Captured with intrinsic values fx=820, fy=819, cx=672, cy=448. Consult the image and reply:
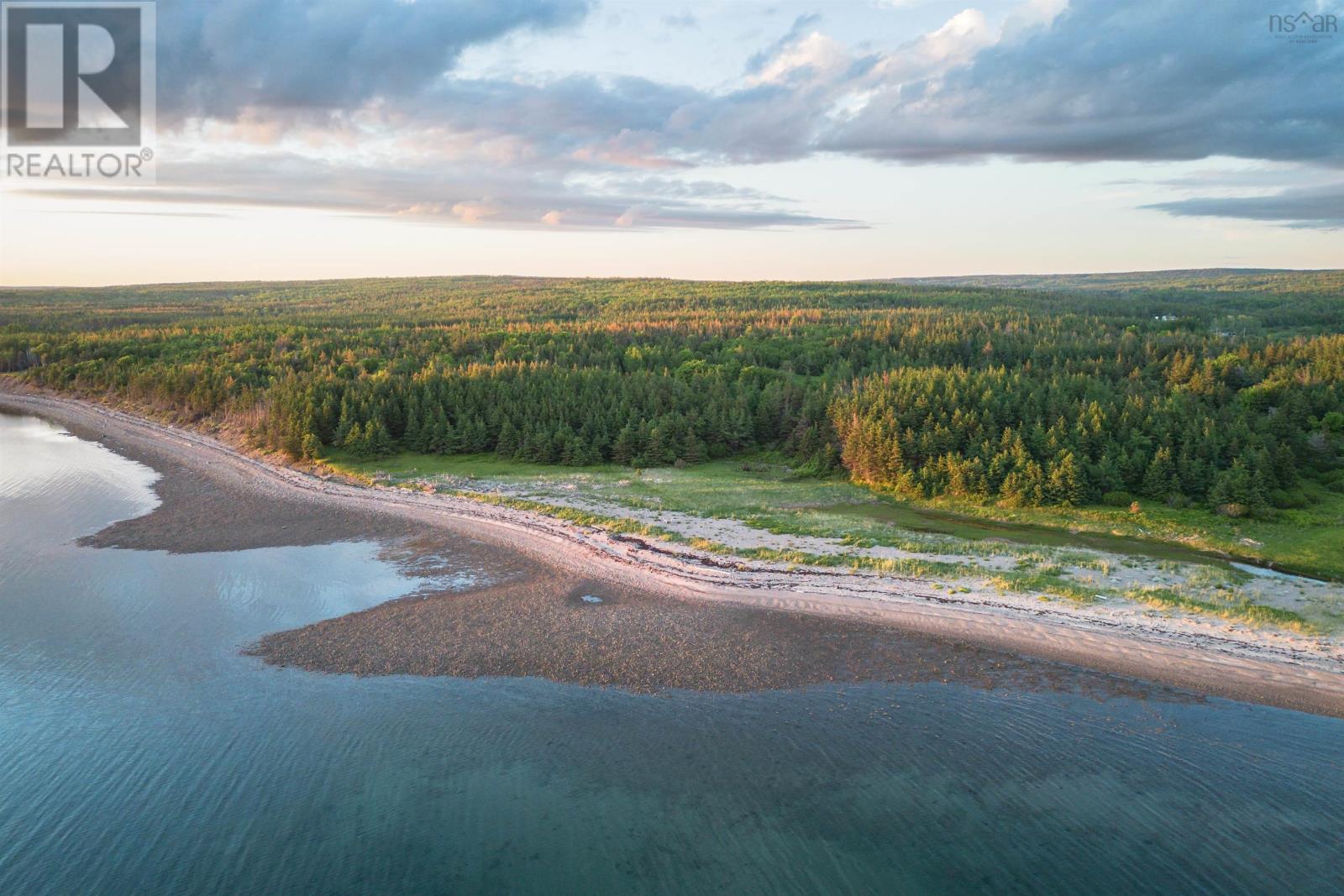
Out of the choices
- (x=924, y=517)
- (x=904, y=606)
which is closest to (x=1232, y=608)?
(x=904, y=606)

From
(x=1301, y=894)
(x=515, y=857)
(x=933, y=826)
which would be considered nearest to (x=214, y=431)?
(x=515, y=857)

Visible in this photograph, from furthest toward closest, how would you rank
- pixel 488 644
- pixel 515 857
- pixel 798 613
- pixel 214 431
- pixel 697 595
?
pixel 214 431 < pixel 697 595 < pixel 798 613 < pixel 488 644 < pixel 515 857

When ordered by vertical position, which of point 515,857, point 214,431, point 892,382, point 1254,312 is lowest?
point 515,857

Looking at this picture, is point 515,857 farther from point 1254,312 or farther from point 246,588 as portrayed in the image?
point 1254,312

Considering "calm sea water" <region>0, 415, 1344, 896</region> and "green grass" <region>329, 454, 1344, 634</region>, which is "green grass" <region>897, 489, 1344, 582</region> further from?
"calm sea water" <region>0, 415, 1344, 896</region>

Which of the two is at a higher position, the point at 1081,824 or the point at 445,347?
the point at 445,347

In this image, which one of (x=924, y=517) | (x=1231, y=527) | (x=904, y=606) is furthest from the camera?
(x=924, y=517)

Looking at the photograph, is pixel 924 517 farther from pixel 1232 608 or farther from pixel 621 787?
pixel 621 787

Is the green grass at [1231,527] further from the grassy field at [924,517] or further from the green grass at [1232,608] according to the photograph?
the green grass at [1232,608]
